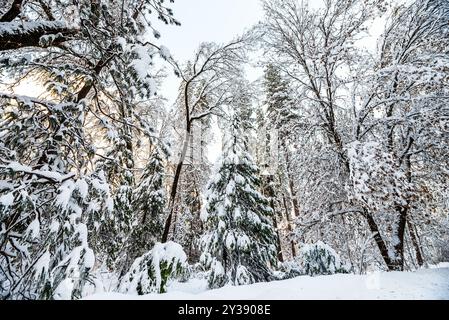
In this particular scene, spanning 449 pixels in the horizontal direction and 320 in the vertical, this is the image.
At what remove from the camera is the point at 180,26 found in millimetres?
4879

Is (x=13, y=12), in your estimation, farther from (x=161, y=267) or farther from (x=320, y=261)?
(x=320, y=261)

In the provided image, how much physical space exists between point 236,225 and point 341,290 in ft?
21.4

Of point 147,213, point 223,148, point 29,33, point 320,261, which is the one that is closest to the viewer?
point 29,33

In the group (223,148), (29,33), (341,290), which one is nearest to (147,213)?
(223,148)

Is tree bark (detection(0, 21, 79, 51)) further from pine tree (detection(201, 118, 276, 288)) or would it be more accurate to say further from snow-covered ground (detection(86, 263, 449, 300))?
pine tree (detection(201, 118, 276, 288))

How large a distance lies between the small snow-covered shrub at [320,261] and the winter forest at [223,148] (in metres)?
0.03

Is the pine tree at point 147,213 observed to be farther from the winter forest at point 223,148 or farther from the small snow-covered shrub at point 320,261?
the small snow-covered shrub at point 320,261

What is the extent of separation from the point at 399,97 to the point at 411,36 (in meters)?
2.30

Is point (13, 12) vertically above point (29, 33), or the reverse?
point (13, 12)

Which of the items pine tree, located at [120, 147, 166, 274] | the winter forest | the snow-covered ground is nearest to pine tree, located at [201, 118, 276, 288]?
the winter forest

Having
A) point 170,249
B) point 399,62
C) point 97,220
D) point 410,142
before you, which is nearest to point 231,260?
point 170,249

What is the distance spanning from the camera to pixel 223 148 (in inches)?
415

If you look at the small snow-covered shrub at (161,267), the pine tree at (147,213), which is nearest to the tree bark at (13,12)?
the small snow-covered shrub at (161,267)

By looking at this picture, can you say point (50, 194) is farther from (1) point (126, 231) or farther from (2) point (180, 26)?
(1) point (126, 231)
